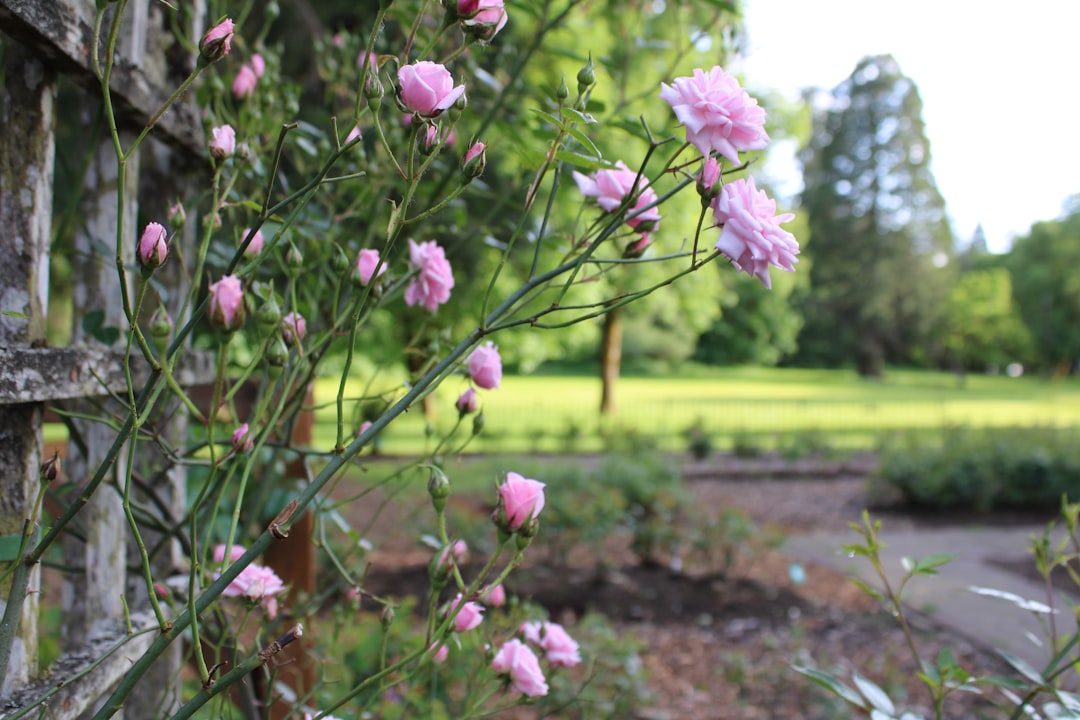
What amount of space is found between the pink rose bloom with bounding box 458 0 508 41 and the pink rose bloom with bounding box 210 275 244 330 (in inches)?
11.6

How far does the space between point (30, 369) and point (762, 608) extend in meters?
3.90

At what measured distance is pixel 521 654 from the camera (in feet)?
3.07

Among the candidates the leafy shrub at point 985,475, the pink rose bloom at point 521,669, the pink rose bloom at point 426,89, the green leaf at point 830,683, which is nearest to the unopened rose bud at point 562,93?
the pink rose bloom at point 426,89

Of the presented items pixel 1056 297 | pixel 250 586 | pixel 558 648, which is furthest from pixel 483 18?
pixel 1056 297

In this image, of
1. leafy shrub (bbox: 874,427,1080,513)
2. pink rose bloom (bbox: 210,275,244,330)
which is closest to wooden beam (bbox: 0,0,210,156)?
pink rose bloom (bbox: 210,275,244,330)

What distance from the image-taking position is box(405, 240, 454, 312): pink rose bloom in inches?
38.2

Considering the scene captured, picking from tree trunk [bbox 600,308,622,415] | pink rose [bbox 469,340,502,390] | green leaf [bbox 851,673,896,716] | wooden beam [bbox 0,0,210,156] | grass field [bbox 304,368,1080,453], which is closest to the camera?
wooden beam [bbox 0,0,210,156]

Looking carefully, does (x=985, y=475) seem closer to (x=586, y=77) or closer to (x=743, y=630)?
(x=743, y=630)

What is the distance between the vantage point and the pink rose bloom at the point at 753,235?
65 centimetres

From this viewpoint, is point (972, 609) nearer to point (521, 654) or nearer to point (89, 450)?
point (521, 654)

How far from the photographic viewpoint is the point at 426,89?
2.02 ft

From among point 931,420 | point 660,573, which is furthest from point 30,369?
point 931,420

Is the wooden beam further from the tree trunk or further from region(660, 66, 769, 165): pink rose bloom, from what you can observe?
the tree trunk

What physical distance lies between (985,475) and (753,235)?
722 cm
